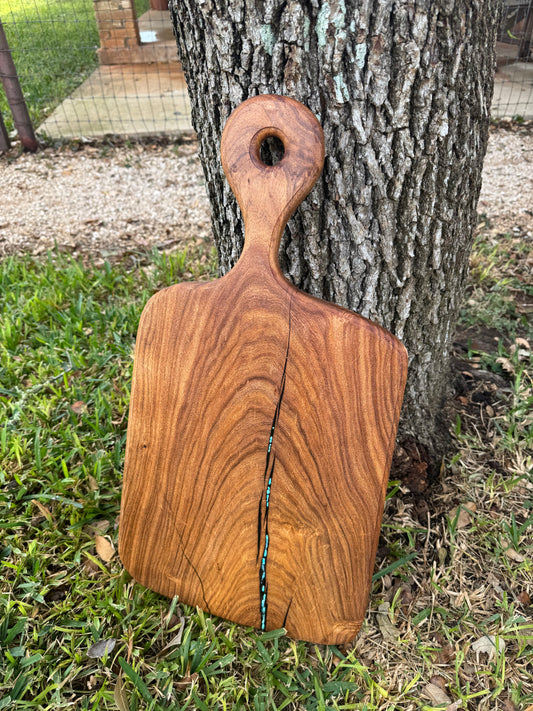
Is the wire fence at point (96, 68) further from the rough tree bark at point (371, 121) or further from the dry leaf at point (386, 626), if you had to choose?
the dry leaf at point (386, 626)

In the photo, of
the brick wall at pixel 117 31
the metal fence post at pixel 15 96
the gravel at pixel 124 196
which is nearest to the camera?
the gravel at pixel 124 196

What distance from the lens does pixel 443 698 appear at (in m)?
1.18

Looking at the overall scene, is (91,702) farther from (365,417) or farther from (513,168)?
(513,168)

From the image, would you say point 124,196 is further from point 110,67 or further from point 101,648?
point 101,648

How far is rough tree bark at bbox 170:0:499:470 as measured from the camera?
104 centimetres

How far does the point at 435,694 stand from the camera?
1188 millimetres

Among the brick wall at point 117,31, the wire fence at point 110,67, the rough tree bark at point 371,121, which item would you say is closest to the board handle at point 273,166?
the rough tree bark at point 371,121

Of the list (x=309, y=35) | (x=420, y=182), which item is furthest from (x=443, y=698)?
(x=309, y=35)

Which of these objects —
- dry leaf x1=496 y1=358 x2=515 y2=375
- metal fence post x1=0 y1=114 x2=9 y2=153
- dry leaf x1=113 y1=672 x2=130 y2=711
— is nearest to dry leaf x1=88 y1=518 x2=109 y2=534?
dry leaf x1=113 y1=672 x2=130 y2=711

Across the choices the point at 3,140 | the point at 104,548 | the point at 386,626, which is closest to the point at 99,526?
the point at 104,548

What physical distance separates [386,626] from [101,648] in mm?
693

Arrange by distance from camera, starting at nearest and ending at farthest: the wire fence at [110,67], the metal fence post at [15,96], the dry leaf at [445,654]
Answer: the dry leaf at [445,654], the metal fence post at [15,96], the wire fence at [110,67]

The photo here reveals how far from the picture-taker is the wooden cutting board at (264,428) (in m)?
1.02

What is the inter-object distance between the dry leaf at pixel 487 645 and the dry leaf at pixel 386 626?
18cm
